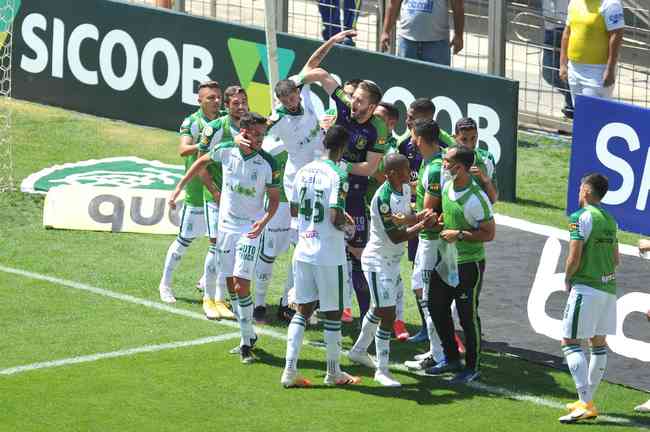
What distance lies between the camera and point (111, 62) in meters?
20.9

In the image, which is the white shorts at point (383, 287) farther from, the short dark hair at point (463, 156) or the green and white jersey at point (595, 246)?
the green and white jersey at point (595, 246)

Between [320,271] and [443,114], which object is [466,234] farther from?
[443,114]

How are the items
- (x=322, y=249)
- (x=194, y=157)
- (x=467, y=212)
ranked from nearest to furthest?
(x=322, y=249), (x=467, y=212), (x=194, y=157)

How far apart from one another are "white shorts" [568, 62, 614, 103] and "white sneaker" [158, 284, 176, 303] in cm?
609

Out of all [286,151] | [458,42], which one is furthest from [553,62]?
[286,151]

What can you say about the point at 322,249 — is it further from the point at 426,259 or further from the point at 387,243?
the point at 426,259

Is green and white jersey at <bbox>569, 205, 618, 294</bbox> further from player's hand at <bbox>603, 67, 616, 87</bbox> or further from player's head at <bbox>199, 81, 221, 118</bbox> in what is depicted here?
player's hand at <bbox>603, 67, 616, 87</bbox>

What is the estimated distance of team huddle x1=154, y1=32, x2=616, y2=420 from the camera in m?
11.1

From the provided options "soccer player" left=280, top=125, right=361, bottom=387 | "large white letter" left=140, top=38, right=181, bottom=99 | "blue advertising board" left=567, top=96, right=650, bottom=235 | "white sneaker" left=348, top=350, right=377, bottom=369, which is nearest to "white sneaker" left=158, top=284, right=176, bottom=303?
"white sneaker" left=348, top=350, right=377, bottom=369

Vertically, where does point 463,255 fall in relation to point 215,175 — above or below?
below

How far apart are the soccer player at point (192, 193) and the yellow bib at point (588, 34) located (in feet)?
18.2

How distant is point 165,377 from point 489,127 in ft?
23.3

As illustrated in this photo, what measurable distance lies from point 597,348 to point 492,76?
7.03m

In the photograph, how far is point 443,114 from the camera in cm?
1766
